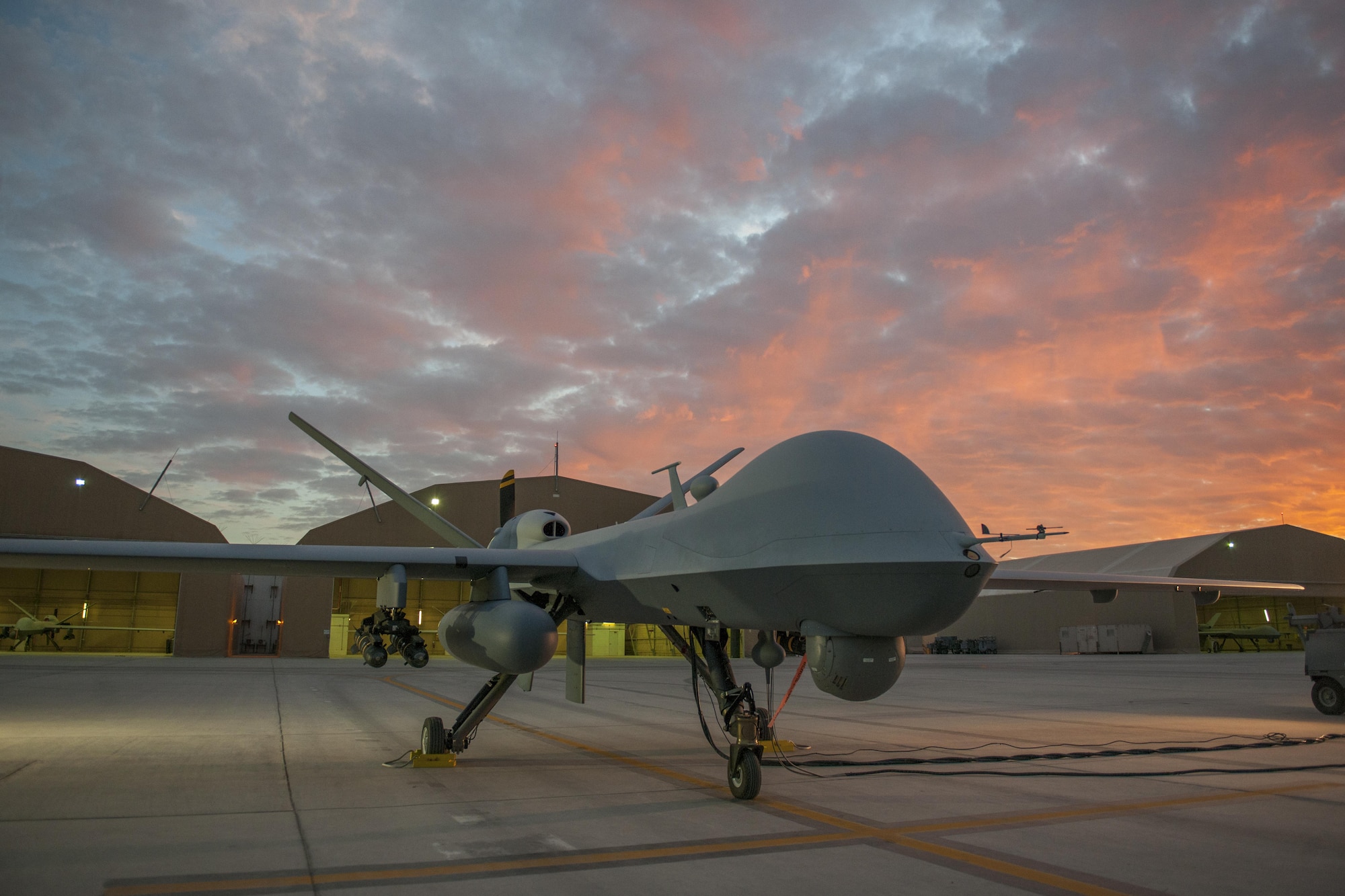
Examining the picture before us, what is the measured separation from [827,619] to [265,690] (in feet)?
58.5

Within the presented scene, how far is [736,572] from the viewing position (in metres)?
5.96

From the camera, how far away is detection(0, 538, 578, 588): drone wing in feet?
24.0

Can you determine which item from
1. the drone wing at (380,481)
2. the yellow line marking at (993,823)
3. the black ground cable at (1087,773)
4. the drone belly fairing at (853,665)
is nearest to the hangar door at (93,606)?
the drone wing at (380,481)

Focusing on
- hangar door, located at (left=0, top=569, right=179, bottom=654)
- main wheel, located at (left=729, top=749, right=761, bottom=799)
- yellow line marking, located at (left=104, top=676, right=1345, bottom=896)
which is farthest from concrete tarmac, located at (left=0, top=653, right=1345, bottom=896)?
hangar door, located at (left=0, top=569, right=179, bottom=654)

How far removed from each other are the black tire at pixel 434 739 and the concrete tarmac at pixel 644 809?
0.36 meters

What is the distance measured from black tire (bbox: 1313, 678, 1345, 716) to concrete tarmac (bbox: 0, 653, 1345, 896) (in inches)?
18.8

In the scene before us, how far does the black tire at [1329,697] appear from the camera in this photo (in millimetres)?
12562

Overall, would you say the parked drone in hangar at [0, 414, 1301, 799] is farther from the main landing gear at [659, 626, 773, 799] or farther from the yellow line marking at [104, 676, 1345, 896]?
the yellow line marking at [104, 676, 1345, 896]

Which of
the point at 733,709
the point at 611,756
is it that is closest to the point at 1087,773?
the point at 733,709

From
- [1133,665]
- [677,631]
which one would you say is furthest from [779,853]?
[1133,665]

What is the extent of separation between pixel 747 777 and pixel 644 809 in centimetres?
85

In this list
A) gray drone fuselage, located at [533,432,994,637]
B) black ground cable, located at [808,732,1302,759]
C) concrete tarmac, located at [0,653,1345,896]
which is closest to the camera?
concrete tarmac, located at [0,653,1345,896]

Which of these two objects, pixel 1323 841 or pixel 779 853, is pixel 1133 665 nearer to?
pixel 1323 841

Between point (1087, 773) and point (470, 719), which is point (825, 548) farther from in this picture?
point (470, 719)
